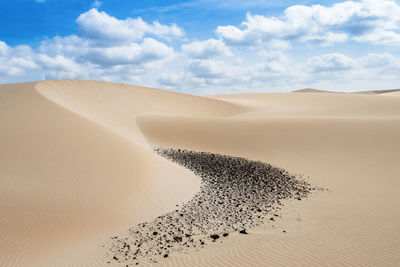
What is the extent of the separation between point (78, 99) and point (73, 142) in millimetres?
14368

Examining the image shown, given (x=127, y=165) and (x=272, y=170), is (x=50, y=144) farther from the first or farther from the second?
(x=272, y=170)

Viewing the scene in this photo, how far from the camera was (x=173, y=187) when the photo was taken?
11.0 meters

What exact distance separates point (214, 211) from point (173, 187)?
7.94ft

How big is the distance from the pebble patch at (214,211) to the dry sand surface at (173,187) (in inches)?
11.6

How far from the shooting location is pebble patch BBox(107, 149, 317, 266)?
680cm

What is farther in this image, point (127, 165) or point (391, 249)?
point (127, 165)

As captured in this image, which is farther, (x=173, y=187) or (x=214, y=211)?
(x=173, y=187)

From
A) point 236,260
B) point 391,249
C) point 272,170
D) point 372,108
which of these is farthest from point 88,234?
point 372,108

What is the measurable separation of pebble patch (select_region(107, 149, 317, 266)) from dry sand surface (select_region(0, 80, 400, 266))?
0.30 metres

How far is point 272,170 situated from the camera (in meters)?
14.4

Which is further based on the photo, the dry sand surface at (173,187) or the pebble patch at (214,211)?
the pebble patch at (214,211)

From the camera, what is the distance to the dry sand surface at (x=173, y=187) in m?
6.59

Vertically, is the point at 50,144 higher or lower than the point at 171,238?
higher

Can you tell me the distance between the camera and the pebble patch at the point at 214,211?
6801 millimetres
